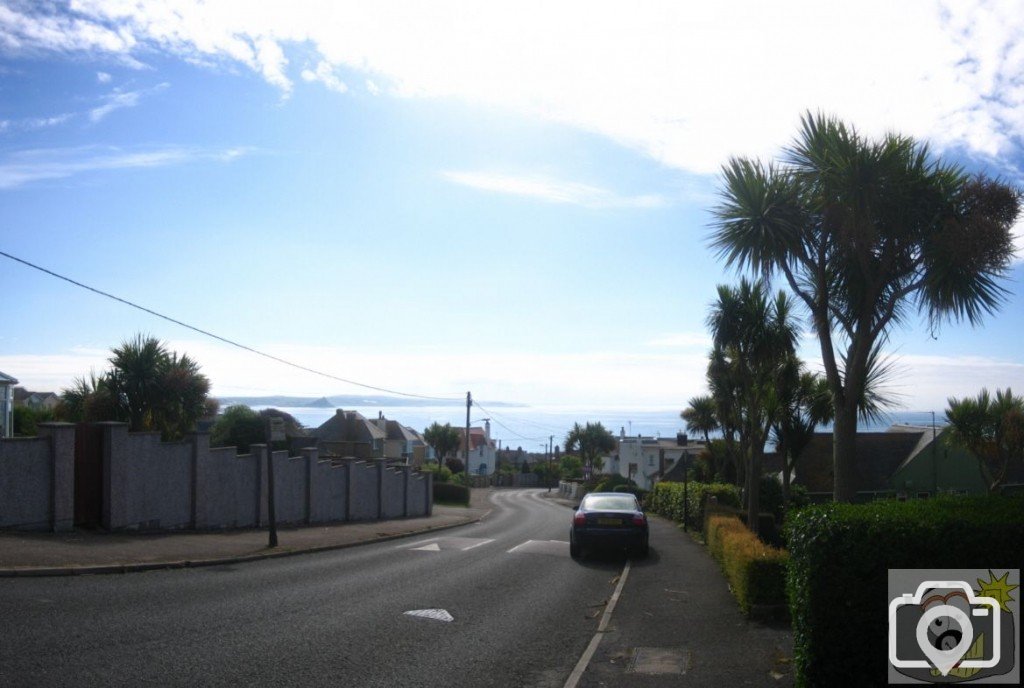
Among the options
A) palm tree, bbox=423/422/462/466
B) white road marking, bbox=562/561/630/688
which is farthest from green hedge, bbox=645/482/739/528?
palm tree, bbox=423/422/462/466

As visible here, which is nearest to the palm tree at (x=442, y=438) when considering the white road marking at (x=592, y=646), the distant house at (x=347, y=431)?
the distant house at (x=347, y=431)

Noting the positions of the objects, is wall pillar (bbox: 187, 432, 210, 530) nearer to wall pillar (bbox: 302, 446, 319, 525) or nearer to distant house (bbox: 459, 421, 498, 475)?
wall pillar (bbox: 302, 446, 319, 525)

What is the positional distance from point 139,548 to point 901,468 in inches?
1425

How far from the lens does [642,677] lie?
8094 millimetres

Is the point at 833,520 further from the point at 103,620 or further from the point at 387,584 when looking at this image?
the point at 387,584

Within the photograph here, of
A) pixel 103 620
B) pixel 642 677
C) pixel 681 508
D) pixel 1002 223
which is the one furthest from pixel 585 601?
pixel 681 508

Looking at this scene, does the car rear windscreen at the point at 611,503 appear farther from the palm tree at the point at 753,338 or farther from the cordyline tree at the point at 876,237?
the cordyline tree at the point at 876,237

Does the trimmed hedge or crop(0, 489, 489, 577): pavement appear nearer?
the trimmed hedge

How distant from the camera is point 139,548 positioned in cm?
1522

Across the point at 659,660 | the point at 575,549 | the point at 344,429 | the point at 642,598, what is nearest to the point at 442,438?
the point at 344,429

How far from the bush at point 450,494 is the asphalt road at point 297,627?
40.4 metres

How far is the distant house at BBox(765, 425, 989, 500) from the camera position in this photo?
40031 mm

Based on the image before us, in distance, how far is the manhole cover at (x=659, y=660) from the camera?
329 inches

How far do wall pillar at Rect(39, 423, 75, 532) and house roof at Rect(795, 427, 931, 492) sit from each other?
33.1m
